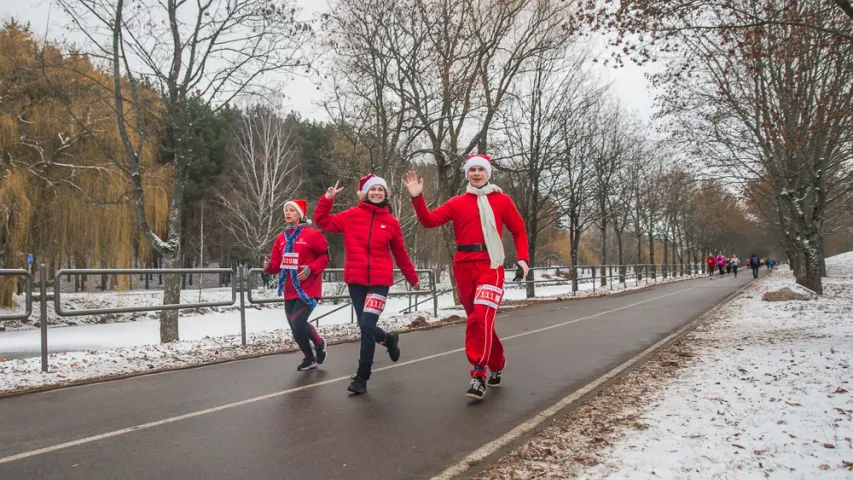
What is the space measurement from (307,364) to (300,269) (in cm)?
121

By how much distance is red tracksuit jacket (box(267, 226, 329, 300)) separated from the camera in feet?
21.6

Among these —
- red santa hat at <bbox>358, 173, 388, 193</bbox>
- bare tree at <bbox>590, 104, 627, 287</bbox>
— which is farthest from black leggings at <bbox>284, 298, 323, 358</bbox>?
bare tree at <bbox>590, 104, 627, 287</bbox>

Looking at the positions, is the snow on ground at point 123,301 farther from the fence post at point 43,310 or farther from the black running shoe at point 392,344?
the black running shoe at point 392,344

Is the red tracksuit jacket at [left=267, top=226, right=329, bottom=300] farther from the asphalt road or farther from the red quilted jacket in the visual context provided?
the red quilted jacket

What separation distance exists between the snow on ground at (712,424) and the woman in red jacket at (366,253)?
A: 197cm

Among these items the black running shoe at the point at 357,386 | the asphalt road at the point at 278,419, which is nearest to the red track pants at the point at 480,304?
the asphalt road at the point at 278,419

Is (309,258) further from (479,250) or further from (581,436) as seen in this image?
(581,436)

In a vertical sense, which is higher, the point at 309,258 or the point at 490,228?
the point at 490,228

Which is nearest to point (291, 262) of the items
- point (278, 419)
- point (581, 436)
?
point (278, 419)

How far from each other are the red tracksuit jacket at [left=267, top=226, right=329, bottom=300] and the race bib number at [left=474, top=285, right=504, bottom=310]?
2.33 metres

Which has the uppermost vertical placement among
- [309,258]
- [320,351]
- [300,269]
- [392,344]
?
[309,258]

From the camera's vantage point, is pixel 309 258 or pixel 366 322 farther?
pixel 309 258

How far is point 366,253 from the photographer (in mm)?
5441

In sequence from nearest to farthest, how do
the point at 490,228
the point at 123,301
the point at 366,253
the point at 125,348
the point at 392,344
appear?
the point at 490,228, the point at 366,253, the point at 392,344, the point at 125,348, the point at 123,301
